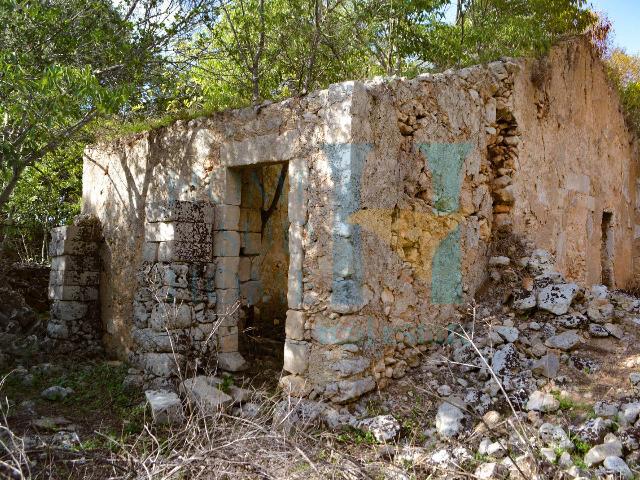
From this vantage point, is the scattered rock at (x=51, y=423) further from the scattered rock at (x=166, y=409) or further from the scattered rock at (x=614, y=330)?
the scattered rock at (x=614, y=330)

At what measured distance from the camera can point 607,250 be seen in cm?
945

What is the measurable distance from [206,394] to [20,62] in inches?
143

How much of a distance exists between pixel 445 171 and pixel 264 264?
283cm

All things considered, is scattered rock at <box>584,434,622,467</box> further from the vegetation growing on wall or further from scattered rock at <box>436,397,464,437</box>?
the vegetation growing on wall

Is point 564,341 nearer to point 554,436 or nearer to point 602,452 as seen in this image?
point 554,436

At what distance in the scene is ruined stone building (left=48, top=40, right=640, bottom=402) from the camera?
5090mm

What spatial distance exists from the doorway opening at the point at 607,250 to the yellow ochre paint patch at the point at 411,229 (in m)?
4.72

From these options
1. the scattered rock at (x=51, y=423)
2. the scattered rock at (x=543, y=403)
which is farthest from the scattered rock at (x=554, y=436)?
the scattered rock at (x=51, y=423)

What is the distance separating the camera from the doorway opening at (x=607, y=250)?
9.31m

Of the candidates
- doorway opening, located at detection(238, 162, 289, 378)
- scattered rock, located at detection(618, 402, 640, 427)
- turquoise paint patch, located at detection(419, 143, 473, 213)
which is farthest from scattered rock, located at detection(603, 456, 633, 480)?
doorway opening, located at detection(238, 162, 289, 378)

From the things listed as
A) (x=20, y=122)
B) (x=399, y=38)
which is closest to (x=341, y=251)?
(x=20, y=122)

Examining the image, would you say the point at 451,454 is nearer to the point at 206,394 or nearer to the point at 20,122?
the point at 206,394

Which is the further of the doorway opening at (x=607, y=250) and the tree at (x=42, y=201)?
the tree at (x=42, y=201)

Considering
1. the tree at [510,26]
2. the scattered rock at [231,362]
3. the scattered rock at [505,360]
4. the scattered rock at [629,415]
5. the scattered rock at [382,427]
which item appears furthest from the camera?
the tree at [510,26]
